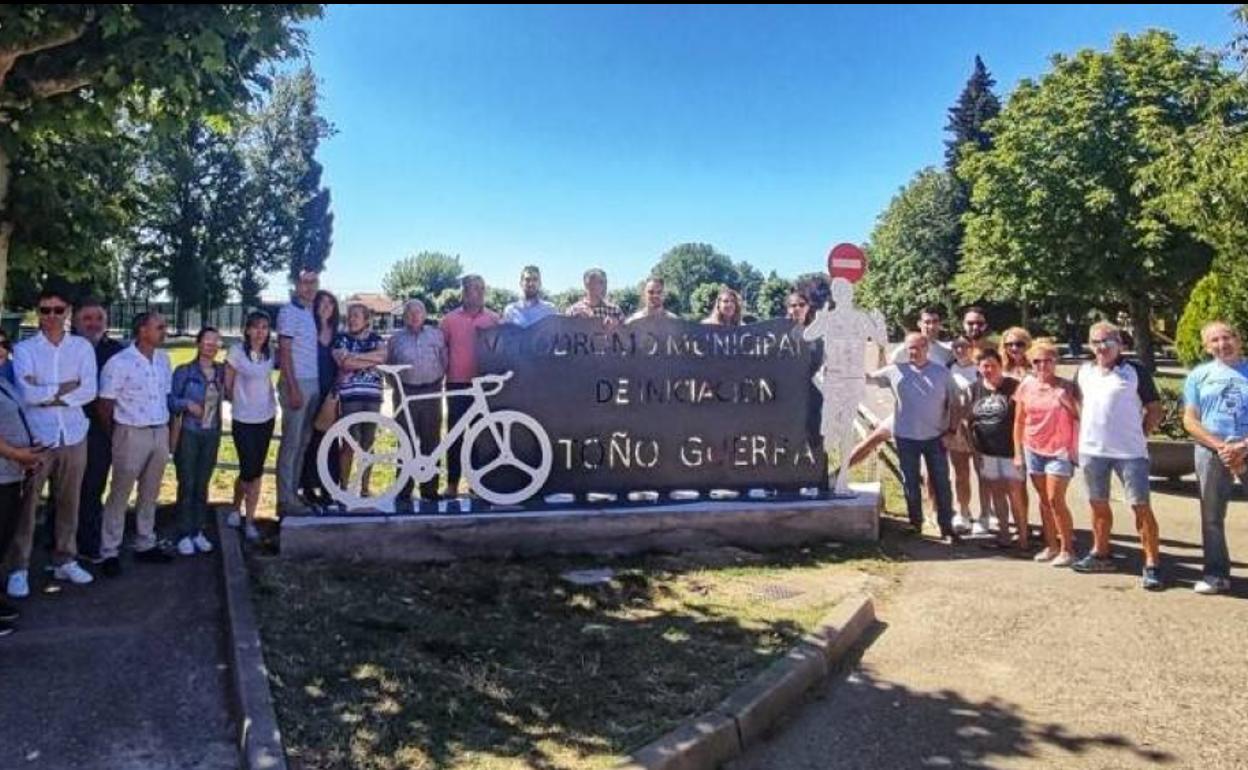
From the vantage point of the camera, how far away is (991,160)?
32.4 m

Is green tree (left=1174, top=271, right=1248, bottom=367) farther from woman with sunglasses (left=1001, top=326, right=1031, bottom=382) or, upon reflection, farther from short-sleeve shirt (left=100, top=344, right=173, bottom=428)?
short-sleeve shirt (left=100, top=344, right=173, bottom=428)

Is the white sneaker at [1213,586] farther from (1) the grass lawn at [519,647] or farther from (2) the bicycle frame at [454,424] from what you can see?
(2) the bicycle frame at [454,424]

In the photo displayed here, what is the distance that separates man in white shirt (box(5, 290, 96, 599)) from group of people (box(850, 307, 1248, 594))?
6161 millimetres

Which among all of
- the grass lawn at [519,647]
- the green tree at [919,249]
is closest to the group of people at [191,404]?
the grass lawn at [519,647]

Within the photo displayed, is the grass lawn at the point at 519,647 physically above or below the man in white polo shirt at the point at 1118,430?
below

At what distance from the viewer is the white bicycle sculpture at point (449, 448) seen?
22.1 ft

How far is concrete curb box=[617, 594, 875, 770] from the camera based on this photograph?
145 inches

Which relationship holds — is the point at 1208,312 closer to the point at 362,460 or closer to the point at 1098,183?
the point at 362,460

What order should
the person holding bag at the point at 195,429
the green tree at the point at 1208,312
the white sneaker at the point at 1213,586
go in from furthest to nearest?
1. the green tree at the point at 1208,312
2. the person holding bag at the point at 195,429
3. the white sneaker at the point at 1213,586

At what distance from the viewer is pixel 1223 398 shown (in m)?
5.97

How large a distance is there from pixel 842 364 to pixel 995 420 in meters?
1.31

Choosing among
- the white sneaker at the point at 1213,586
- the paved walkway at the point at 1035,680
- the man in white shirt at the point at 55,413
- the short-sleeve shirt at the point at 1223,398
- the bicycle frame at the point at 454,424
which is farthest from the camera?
the bicycle frame at the point at 454,424

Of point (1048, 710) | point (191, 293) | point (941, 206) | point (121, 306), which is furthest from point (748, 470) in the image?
point (941, 206)

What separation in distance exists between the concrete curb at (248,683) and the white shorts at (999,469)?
5747mm
